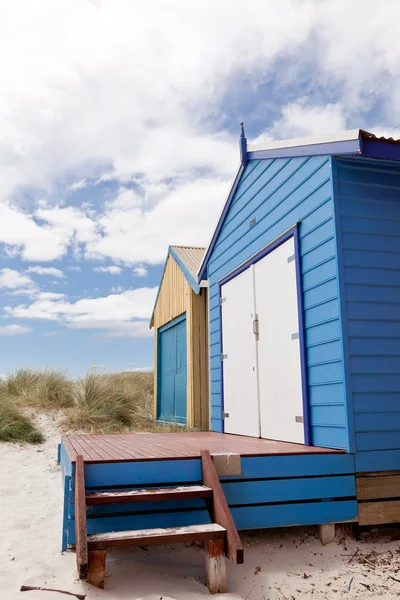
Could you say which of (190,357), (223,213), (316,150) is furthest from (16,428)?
(316,150)

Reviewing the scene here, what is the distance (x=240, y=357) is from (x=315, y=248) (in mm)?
2156

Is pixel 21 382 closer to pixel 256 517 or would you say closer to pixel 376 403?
pixel 256 517

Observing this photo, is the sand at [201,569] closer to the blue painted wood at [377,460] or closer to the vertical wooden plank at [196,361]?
the blue painted wood at [377,460]

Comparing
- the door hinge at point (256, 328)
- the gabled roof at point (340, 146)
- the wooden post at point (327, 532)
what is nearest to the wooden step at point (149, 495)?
the wooden post at point (327, 532)

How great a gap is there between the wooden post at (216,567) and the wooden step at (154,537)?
0.18ft

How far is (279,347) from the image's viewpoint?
16.3 feet

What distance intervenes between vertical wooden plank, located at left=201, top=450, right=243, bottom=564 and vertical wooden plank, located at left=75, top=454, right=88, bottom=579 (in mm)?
801

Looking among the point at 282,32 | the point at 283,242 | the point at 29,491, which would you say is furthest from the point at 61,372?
the point at 282,32

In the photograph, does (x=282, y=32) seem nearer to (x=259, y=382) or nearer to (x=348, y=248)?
(x=348, y=248)

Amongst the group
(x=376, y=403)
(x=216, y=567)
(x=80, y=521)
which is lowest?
(x=216, y=567)

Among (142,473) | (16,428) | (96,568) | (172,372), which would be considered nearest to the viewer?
(96,568)

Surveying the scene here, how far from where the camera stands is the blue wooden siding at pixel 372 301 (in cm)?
375

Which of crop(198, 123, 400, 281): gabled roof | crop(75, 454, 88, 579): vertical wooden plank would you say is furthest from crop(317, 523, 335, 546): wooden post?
crop(198, 123, 400, 281): gabled roof

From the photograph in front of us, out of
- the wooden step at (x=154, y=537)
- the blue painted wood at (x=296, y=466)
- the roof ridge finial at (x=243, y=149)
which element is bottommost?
the wooden step at (x=154, y=537)
